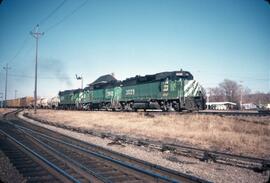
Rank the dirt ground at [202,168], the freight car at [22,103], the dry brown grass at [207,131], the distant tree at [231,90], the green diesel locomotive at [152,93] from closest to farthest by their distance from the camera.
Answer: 1. the dirt ground at [202,168]
2. the dry brown grass at [207,131]
3. the green diesel locomotive at [152,93]
4. the freight car at [22,103]
5. the distant tree at [231,90]

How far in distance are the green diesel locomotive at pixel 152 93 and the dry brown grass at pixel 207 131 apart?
3.54 m

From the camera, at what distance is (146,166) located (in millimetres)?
8500

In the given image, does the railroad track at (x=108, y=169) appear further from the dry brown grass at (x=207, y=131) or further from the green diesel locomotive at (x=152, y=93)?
the green diesel locomotive at (x=152, y=93)

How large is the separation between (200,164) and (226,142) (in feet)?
15.7

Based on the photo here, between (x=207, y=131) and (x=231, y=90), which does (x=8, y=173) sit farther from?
(x=231, y=90)

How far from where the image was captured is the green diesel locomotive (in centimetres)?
2386

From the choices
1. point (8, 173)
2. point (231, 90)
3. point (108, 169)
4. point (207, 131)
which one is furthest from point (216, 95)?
point (8, 173)

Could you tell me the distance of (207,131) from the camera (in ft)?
55.4

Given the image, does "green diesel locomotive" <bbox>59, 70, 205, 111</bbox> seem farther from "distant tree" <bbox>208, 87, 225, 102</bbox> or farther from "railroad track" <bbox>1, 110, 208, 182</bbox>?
"distant tree" <bbox>208, 87, 225, 102</bbox>

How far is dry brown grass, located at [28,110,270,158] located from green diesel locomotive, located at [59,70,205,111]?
11.6 feet

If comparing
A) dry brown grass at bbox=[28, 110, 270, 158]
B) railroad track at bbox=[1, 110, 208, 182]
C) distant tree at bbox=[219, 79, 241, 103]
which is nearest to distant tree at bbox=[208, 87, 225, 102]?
distant tree at bbox=[219, 79, 241, 103]

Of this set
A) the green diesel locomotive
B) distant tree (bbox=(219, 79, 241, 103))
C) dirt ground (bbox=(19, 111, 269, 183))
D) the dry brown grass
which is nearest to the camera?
dirt ground (bbox=(19, 111, 269, 183))

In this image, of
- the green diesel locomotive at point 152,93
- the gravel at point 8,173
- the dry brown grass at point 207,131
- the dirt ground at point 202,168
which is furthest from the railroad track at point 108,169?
the green diesel locomotive at point 152,93

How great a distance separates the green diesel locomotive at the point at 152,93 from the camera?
23859 millimetres
